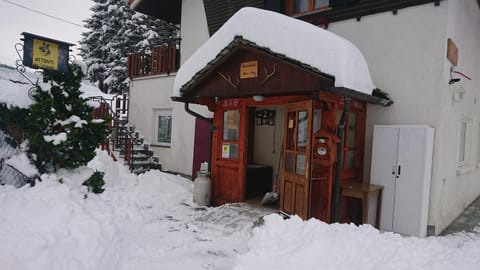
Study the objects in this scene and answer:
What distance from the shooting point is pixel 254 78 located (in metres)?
5.59

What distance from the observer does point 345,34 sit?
656cm

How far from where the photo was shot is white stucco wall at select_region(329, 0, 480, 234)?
5469mm

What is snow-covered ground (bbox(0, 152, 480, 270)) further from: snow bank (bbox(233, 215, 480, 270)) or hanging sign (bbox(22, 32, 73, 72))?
hanging sign (bbox(22, 32, 73, 72))

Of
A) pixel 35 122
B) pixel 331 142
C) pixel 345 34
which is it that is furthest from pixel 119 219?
pixel 345 34

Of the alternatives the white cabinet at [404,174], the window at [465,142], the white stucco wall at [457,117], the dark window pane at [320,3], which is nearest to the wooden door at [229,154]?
the white cabinet at [404,174]

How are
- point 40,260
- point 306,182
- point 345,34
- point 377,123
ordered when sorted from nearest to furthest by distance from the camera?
1. point 40,260
2. point 306,182
3. point 377,123
4. point 345,34

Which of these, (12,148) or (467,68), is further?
(467,68)

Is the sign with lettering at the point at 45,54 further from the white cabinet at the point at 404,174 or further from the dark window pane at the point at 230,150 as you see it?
the white cabinet at the point at 404,174

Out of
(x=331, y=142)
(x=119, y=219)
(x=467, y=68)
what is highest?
(x=467, y=68)

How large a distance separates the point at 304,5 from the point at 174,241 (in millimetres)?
5669

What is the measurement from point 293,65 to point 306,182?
185 centimetres

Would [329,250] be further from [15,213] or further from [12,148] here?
[12,148]

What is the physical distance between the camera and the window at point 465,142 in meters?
7.43

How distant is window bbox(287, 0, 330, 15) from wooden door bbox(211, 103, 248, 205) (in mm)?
2687
